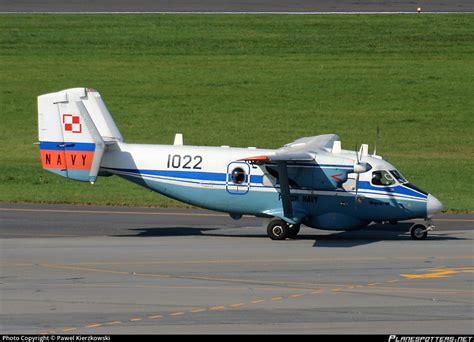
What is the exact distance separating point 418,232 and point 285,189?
423 centimetres

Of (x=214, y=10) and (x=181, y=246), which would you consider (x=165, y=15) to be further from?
(x=181, y=246)

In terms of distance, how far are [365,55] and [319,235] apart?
32.1 meters

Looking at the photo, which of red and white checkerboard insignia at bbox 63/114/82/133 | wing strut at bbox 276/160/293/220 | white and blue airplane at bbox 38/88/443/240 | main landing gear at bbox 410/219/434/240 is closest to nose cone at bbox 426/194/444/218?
white and blue airplane at bbox 38/88/443/240

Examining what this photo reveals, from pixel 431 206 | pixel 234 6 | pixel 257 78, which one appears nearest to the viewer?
pixel 431 206

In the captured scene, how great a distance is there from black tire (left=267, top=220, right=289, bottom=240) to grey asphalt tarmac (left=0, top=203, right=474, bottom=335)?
0.33 metres

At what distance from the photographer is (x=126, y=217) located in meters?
35.1

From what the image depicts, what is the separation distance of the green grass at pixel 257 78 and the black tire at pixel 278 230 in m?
14.0

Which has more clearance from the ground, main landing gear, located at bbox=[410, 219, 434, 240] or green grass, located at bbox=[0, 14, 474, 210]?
green grass, located at bbox=[0, 14, 474, 210]

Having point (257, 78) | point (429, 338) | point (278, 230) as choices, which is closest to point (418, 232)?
point (278, 230)

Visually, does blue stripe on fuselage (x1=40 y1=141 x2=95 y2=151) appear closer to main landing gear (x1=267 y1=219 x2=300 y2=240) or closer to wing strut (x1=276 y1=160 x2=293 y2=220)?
wing strut (x1=276 y1=160 x2=293 y2=220)

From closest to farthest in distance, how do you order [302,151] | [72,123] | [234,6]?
[302,151] → [72,123] → [234,6]

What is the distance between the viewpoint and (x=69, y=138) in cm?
3212

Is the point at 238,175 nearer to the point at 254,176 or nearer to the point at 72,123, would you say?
the point at 254,176

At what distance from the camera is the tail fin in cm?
3194
